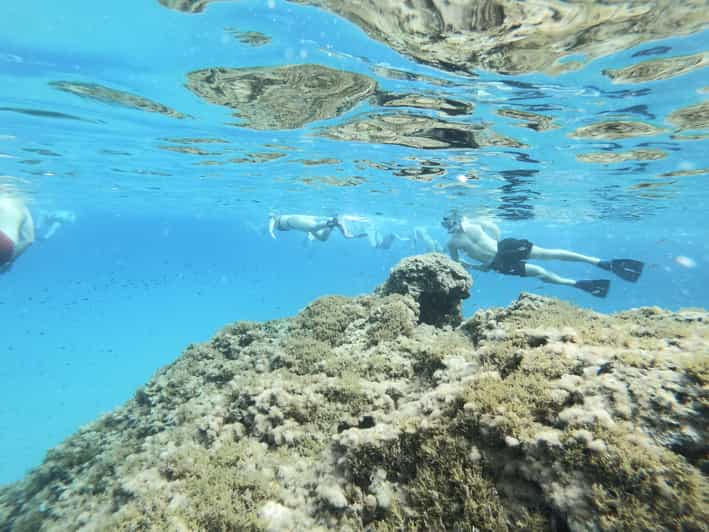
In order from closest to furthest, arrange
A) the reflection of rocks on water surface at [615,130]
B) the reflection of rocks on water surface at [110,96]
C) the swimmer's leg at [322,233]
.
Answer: the reflection of rocks on water surface at [110,96] < the reflection of rocks on water surface at [615,130] < the swimmer's leg at [322,233]

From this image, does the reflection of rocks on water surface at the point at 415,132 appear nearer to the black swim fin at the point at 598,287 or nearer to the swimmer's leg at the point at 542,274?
the swimmer's leg at the point at 542,274

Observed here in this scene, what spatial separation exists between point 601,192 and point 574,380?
22697 mm

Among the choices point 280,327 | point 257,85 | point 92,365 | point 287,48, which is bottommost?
point 92,365

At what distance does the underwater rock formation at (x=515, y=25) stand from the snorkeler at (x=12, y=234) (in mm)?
10743

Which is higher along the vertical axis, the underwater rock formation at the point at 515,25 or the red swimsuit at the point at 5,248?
the underwater rock formation at the point at 515,25

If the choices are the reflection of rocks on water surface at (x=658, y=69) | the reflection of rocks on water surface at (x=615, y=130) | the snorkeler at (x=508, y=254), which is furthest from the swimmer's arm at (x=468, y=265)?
the reflection of rocks on water surface at (x=658, y=69)

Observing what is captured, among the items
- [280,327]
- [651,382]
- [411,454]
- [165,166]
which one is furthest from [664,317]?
[165,166]

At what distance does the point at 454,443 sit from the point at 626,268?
597 inches

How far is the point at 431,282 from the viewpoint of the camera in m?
8.74

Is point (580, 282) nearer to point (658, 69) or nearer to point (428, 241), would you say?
point (658, 69)

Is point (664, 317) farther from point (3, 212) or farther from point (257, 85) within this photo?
point (3, 212)

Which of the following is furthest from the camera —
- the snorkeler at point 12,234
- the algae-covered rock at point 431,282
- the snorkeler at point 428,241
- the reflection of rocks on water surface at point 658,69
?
the snorkeler at point 428,241

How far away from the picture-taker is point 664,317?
523cm

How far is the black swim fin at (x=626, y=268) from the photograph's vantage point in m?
13.9
